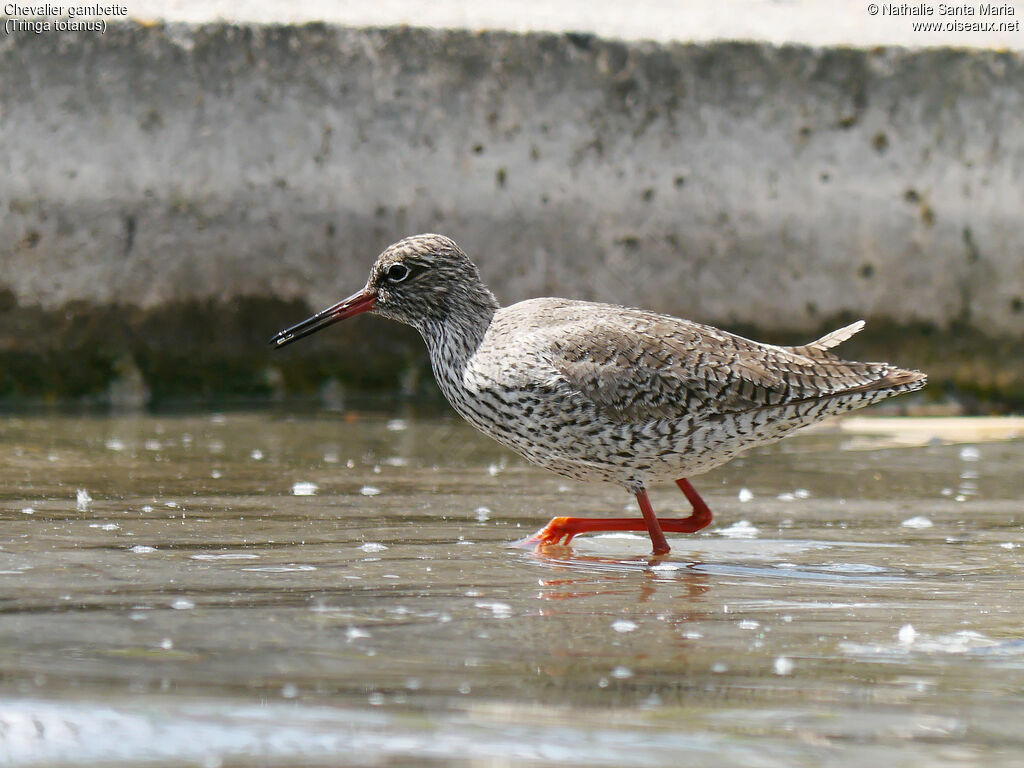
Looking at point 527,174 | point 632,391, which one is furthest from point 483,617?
point 527,174

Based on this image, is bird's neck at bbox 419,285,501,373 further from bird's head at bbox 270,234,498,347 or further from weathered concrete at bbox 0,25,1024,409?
weathered concrete at bbox 0,25,1024,409

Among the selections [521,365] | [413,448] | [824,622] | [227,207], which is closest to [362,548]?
[521,365]

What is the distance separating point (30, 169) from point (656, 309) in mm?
4415

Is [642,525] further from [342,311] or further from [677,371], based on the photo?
[342,311]

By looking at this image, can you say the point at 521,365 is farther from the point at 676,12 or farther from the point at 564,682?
the point at 676,12

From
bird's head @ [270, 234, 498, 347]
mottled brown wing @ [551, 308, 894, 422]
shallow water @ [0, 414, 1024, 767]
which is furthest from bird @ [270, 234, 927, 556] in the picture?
shallow water @ [0, 414, 1024, 767]

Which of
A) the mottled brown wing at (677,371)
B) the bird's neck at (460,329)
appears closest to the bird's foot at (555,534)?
the mottled brown wing at (677,371)

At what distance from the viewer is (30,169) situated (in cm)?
948

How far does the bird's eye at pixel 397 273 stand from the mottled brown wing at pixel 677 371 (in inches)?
39.4

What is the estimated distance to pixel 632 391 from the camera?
19.5ft


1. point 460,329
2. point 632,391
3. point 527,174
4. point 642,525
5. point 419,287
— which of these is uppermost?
point 527,174

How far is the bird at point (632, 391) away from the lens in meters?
5.91

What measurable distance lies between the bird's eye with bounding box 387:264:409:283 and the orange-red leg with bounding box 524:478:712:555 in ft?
4.81

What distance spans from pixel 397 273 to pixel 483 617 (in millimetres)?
2753
